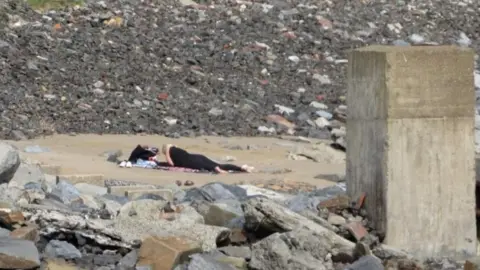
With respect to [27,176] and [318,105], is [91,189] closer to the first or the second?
[27,176]

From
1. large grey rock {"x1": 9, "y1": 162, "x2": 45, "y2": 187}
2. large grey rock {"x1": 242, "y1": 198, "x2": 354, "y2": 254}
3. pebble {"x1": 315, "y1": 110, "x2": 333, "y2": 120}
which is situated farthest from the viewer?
pebble {"x1": 315, "y1": 110, "x2": 333, "y2": 120}

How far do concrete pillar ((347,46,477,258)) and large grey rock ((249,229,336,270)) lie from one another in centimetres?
60

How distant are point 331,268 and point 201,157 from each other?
14.9 ft

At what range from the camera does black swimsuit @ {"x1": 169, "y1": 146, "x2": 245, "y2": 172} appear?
1039cm

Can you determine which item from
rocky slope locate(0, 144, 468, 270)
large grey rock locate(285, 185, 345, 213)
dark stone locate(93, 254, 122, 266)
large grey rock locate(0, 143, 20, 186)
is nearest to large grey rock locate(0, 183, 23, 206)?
rocky slope locate(0, 144, 468, 270)

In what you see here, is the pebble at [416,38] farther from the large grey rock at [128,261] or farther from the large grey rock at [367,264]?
the large grey rock at [128,261]

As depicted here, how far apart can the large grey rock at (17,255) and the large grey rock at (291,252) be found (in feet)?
3.52

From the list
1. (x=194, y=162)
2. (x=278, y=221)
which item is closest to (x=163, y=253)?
(x=278, y=221)

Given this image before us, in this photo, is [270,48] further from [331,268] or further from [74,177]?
[331,268]

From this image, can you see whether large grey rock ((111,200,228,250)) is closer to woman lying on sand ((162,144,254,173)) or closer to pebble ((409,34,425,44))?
woman lying on sand ((162,144,254,173))

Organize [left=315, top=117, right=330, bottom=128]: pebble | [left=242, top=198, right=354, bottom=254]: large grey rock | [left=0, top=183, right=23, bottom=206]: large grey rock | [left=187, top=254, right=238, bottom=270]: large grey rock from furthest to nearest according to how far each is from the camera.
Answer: [left=315, top=117, right=330, bottom=128]: pebble < [left=0, top=183, right=23, bottom=206]: large grey rock < [left=242, top=198, right=354, bottom=254]: large grey rock < [left=187, top=254, right=238, bottom=270]: large grey rock

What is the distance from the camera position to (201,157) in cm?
1053

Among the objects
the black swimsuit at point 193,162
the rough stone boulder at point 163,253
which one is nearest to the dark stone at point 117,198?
the rough stone boulder at point 163,253

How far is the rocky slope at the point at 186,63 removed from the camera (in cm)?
1303
